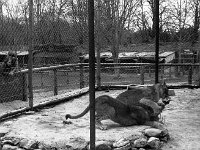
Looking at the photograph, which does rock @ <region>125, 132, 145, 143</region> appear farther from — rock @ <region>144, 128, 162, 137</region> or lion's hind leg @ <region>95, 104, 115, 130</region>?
lion's hind leg @ <region>95, 104, 115, 130</region>

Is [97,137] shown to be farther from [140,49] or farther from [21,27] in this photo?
[140,49]

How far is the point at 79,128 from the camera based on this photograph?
523cm

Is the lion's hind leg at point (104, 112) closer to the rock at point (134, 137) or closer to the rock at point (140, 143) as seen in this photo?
the rock at point (134, 137)

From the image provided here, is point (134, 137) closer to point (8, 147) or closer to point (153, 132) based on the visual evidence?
point (153, 132)

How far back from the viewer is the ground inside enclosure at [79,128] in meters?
4.63

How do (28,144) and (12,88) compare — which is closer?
(28,144)

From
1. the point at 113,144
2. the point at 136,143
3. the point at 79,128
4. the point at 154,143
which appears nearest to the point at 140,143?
the point at 136,143

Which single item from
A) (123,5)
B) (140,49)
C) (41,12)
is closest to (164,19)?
(123,5)

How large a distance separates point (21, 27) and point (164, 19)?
15.5m

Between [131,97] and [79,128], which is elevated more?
[131,97]

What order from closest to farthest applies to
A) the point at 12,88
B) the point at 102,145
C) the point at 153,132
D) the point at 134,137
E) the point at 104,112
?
the point at 102,145
the point at 134,137
the point at 153,132
the point at 104,112
the point at 12,88

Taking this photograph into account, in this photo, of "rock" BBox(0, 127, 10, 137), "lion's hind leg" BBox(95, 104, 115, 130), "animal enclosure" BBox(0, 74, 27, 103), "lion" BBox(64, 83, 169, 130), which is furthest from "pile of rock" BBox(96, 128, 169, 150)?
"animal enclosure" BBox(0, 74, 27, 103)

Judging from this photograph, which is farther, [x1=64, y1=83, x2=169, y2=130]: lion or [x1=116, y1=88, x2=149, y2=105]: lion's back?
[x1=116, y1=88, x2=149, y2=105]: lion's back

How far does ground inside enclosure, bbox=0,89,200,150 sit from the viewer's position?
4629 mm
